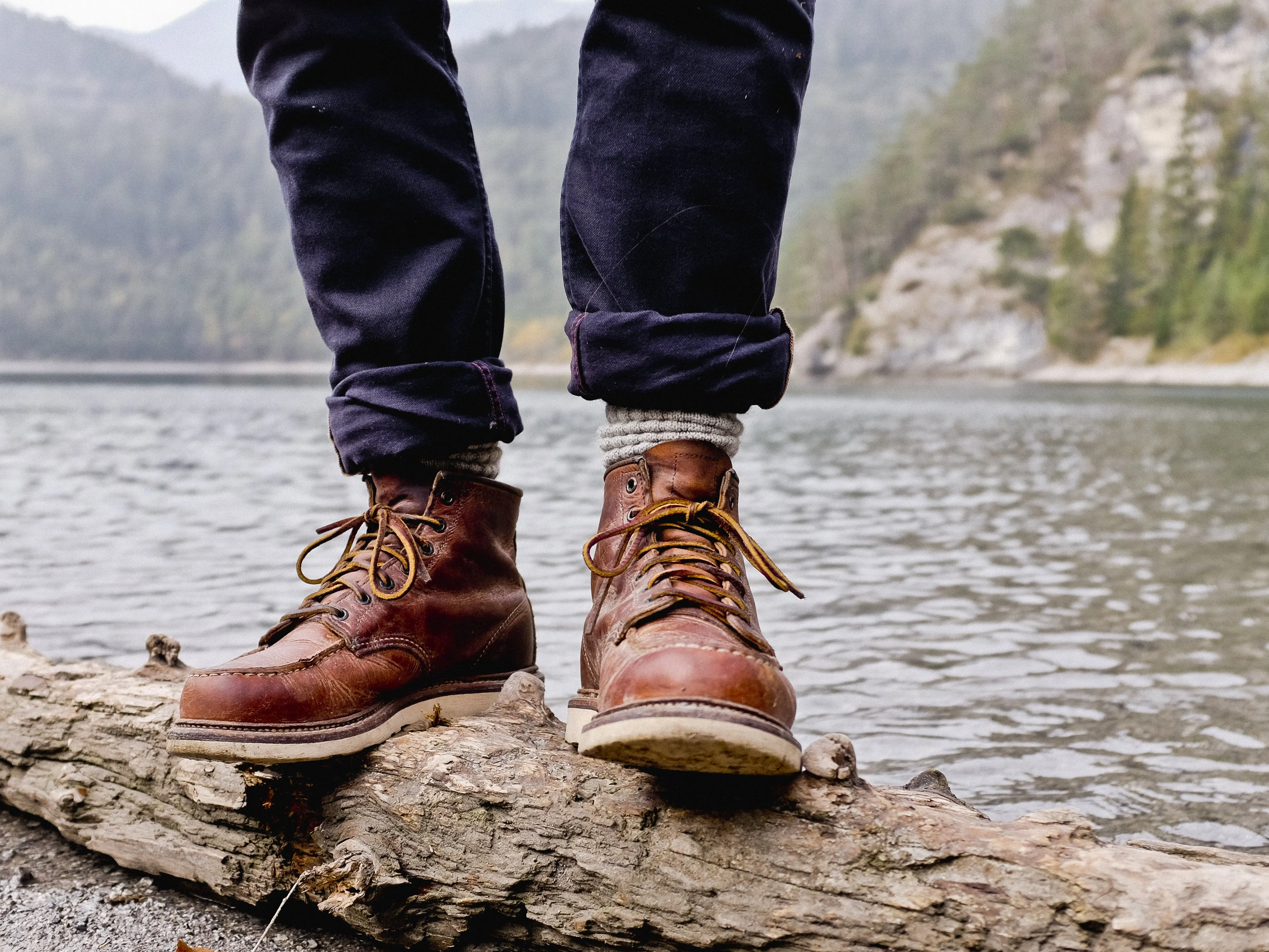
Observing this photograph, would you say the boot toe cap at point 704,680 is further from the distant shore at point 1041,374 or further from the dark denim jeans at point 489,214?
the distant shore at point 1041,374

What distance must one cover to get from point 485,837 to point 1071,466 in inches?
428

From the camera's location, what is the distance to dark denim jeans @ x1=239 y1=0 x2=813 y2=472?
1.41m

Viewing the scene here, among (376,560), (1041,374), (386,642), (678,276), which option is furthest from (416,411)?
(1041,374)

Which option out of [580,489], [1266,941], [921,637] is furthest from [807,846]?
[580,489]

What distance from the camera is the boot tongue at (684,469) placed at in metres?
1.42

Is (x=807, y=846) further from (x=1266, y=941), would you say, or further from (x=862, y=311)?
(x=862, y=311)

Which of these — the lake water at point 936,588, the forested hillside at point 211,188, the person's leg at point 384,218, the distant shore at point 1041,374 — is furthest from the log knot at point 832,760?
the forested hillside at point 211,188

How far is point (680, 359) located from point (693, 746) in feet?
1.74

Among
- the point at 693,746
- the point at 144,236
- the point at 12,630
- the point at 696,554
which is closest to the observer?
the point at 693,746

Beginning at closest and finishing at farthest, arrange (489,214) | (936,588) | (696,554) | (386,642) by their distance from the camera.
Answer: (696,554), (386,642), (489,214), (936,588)

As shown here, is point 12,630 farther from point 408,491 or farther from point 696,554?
point 696,554

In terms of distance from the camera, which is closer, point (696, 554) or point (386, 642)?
point (696, 554)

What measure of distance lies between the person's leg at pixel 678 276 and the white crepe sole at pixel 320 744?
10.9 inches

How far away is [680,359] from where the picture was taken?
53.9 inches
